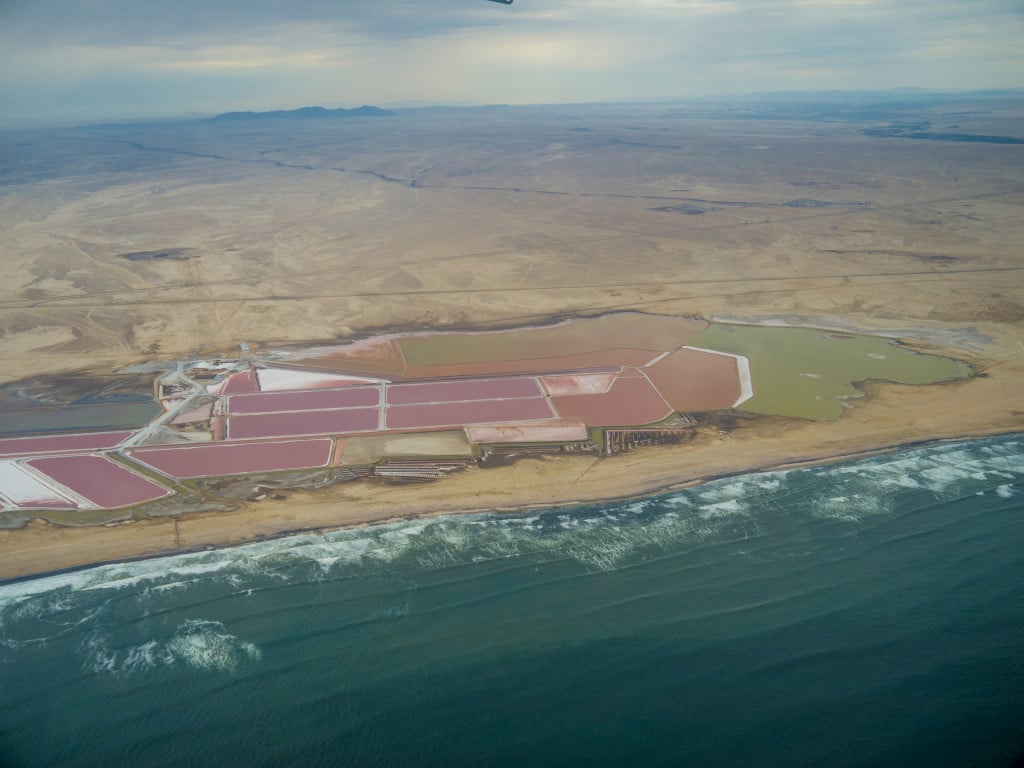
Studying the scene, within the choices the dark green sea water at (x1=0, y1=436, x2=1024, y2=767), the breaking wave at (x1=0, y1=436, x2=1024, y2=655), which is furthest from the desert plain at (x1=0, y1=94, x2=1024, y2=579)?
the dark green sea water at (x1=0, y1=436, x2=1024, y2=767)

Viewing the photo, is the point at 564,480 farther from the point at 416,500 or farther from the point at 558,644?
the point at 558,644

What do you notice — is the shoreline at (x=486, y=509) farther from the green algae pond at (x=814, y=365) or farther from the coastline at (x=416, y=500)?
the green algae pond at (x=814, y=365)

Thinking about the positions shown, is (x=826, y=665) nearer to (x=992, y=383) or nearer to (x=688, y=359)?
(x=688, y=359)

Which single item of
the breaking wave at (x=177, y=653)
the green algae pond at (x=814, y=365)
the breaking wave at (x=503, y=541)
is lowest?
the breaking wave at (x=177, y=653)

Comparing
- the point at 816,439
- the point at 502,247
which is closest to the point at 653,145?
the point at 502,247

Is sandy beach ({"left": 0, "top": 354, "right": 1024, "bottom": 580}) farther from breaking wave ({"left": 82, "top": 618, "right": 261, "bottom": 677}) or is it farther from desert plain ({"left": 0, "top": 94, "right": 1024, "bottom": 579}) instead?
breaking wave ({"left": 82, "top": 618, "right": 261, "bottom": 677})

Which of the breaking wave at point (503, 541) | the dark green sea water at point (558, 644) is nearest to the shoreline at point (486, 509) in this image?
the breaking wave at point (503, 541)
